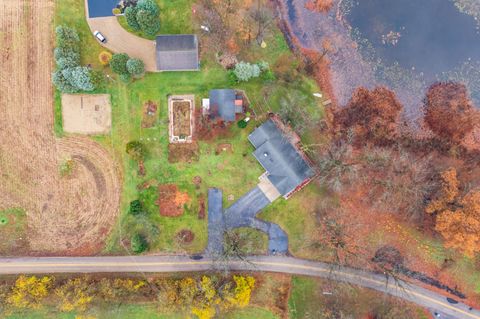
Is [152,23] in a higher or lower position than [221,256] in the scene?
higher

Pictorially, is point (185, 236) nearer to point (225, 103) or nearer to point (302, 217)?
point (302, 217)

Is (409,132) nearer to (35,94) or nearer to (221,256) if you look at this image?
(221,256)

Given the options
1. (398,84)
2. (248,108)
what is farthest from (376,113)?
(248,108)

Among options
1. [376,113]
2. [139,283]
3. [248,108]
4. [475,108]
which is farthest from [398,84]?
[139,283]

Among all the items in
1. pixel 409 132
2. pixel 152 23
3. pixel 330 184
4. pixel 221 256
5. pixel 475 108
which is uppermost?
pixel 152 23

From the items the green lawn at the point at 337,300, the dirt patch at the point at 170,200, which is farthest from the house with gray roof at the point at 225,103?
A: the green lawn at the point at 337,300

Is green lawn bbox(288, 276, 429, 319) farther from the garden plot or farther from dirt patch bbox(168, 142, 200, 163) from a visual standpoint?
the garden plot

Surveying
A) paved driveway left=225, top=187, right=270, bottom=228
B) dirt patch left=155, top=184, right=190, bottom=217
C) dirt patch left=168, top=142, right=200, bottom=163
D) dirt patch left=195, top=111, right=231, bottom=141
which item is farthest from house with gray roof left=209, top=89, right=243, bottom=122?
dirt patch left=155, top=184, right=190, bottom=217
